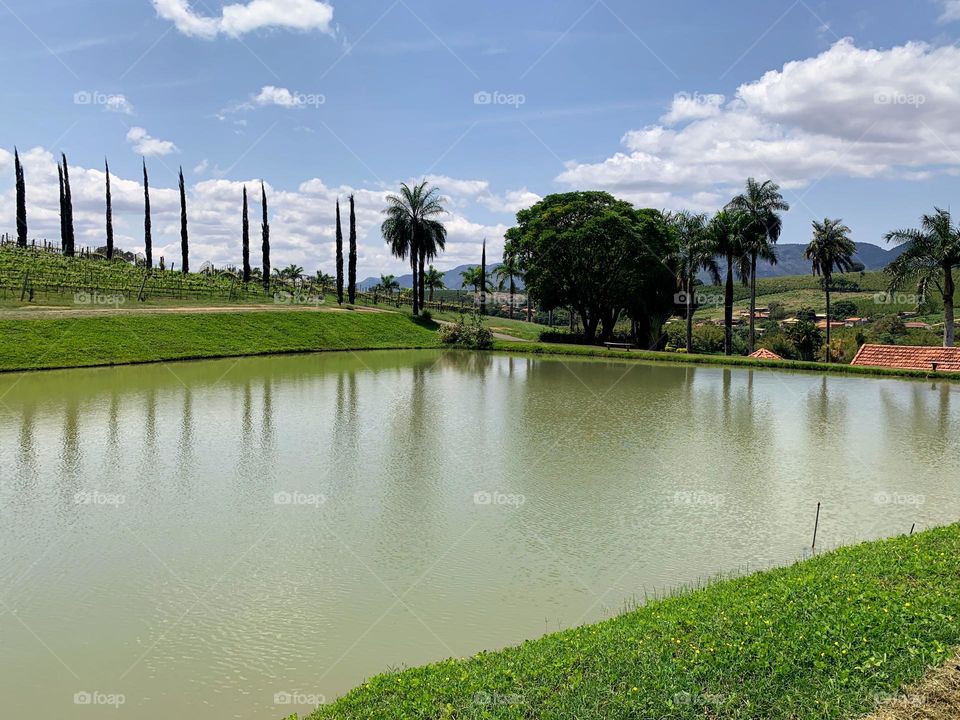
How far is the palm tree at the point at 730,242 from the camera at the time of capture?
52969mm

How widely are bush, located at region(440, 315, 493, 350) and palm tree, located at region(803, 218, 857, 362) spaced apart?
26319 millimetres

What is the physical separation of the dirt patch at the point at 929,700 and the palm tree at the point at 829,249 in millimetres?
52592

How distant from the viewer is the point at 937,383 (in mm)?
36531

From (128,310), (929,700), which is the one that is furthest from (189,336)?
(929,700)

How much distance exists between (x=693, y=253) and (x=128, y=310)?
136 feet

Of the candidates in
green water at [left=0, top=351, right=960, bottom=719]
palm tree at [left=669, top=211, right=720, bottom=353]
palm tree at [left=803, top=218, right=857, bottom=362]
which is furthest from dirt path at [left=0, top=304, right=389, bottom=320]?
palm tree at [left=803, top=218, right=857, bottom=362]

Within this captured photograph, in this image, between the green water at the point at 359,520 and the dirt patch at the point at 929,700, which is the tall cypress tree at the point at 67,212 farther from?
the dirt patch at the point at 929,700

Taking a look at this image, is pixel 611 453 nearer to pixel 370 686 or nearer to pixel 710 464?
pixel 710 464

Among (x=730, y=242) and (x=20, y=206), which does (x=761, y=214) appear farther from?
(x=20, y=206)

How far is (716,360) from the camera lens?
46875 millimetres

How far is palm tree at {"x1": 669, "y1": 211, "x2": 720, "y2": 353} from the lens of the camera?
54031 mm

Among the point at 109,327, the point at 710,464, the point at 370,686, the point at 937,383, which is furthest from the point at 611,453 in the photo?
the point at 109,327

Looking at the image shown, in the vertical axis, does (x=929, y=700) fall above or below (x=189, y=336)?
below

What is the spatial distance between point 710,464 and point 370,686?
12892 mm
